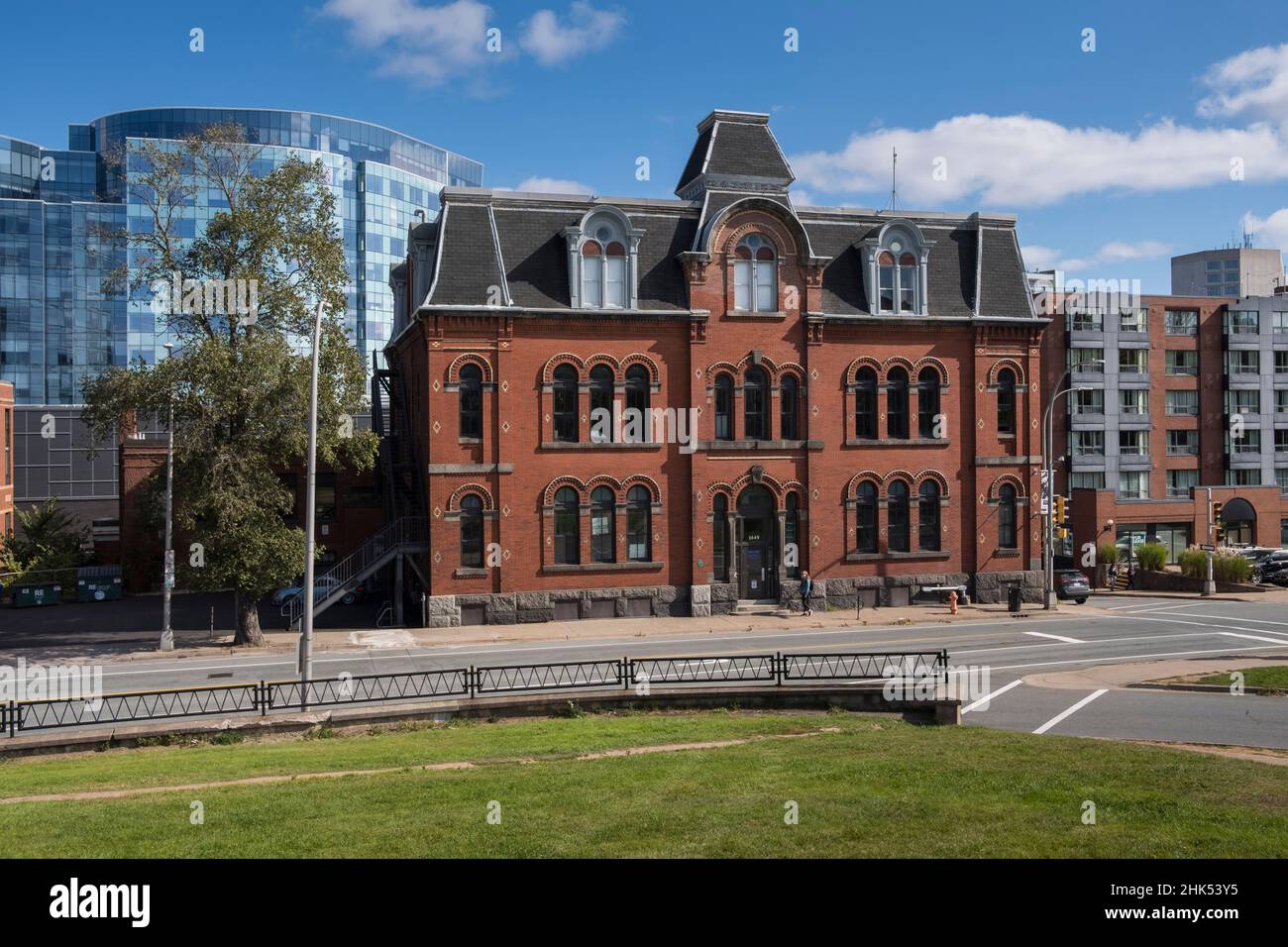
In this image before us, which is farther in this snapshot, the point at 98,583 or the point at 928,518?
the point at 98,583

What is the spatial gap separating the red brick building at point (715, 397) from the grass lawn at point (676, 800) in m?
19.7

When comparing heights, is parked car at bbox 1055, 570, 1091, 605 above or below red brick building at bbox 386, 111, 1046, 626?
below

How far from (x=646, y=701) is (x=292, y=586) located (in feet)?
84.8

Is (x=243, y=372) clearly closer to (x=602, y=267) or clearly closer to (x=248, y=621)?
(x=248, y=621)

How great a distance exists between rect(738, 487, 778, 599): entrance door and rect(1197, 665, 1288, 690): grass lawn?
57.5ft

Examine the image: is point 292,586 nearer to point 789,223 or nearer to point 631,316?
point 631,316

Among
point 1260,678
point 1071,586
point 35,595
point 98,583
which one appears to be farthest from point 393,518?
point 1260,678

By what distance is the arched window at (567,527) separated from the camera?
126 feet

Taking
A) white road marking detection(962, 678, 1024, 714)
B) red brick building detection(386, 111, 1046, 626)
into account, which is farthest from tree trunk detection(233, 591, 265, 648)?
white road marking detection(962, 678, 1024, 714)

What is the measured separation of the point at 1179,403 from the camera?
218 ft

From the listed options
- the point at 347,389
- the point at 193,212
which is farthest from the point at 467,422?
the point at 193,212

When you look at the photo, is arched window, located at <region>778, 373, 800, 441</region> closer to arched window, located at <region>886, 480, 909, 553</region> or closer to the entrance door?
the entrance door

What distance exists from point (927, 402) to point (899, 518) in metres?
4.87

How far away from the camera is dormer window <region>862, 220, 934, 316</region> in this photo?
41.1 m
